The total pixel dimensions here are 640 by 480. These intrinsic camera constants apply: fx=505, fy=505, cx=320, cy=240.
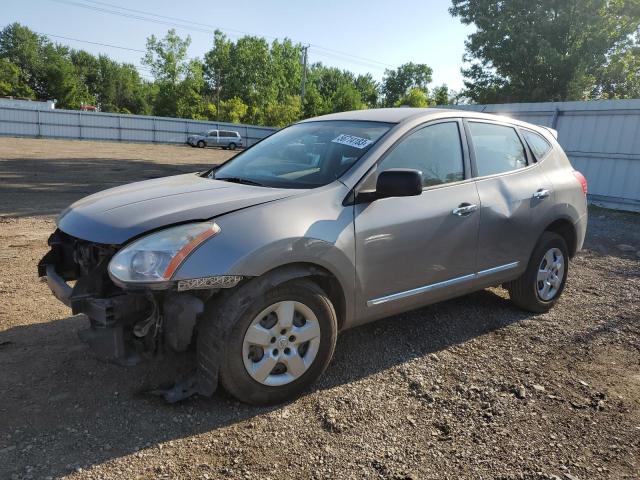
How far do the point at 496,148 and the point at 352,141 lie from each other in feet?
4.81

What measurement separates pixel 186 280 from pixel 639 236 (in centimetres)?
917

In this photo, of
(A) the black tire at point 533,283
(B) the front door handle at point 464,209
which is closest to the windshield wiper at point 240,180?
(B) the front door handle at point 464,209

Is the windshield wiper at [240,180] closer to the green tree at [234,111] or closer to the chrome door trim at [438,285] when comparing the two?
the chrome door trim at [438,285]

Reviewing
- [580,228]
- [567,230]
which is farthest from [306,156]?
[580,228]

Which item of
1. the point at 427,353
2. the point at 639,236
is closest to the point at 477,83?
the point at 639,236

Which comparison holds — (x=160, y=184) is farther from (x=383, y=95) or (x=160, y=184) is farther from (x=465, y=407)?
(x=383, y=95)

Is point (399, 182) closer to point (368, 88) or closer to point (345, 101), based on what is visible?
point (345, 101)

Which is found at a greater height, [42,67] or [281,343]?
[42,67]

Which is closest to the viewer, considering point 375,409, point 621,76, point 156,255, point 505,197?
point 156,255

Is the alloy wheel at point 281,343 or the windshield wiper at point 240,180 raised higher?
the windshield wiper at point 240,180

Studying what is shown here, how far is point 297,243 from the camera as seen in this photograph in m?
2.86

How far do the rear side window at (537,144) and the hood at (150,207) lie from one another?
2655 mm

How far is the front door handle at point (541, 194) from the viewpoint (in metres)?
4.39

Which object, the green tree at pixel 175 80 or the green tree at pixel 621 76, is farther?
the green tree at pixel 175 80
